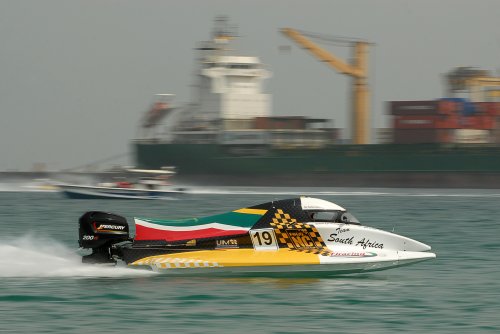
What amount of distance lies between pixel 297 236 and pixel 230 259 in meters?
1.23

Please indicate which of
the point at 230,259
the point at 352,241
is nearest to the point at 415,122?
the point at 352,241

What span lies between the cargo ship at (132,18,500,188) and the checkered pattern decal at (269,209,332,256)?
66500 millimetres

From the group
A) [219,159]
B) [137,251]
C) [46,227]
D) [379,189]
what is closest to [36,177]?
[219,159]

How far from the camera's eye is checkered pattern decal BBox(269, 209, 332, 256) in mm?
15398

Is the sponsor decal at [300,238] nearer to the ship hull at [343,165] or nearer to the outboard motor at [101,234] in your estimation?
the outboard motor at [101,234]

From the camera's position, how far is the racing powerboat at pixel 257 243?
15.2 meters

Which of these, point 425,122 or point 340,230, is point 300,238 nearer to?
point 340,230

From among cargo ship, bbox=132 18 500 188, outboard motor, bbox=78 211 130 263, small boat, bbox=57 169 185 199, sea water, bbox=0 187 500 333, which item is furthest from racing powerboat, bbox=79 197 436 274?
cargo ship, bbox=132 18 500 188

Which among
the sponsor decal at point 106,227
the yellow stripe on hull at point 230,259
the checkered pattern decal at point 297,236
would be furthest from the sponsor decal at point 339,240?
the sponsor decal at point 106,227

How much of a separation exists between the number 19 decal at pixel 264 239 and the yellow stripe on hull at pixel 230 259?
12 centimetres

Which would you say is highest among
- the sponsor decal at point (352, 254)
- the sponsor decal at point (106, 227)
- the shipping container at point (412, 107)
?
the shipping container at point (412, 107)

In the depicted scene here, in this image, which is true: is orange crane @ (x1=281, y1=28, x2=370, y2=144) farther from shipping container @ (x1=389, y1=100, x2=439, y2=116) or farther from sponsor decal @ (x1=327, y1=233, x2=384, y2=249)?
sponsor decal @ (x1=327, y1=233, x2=384, y2=249)

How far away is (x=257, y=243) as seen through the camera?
50.6 ft

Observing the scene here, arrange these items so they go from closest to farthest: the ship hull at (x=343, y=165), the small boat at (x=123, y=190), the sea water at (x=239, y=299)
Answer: the sea water at (x=239, y=299), the small boat at (x=123, y=190), the ship hull at (x=343, y=165)
